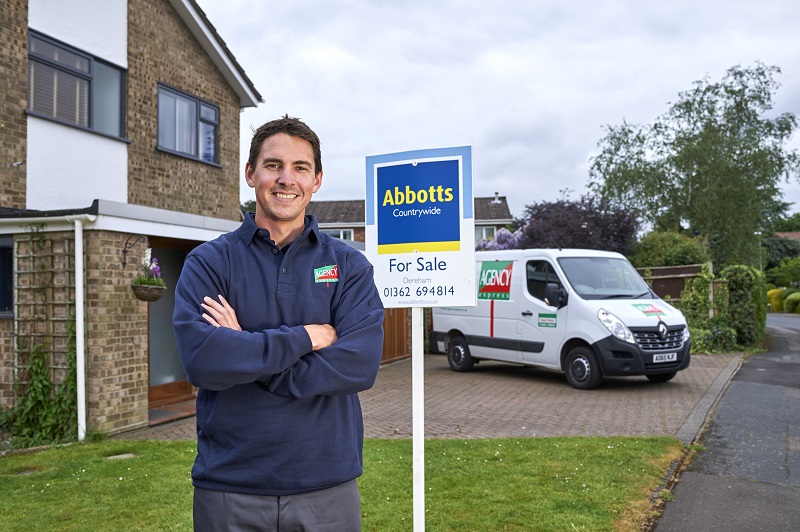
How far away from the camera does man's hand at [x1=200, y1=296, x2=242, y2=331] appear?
2.38 m

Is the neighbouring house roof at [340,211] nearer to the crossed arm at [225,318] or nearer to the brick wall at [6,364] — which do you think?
the brick wall at [6,364]

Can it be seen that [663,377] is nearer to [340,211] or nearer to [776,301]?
[340,211]

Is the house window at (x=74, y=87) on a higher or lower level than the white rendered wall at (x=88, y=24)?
lower

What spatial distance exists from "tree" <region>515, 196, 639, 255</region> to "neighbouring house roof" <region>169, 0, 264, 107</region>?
12069mm

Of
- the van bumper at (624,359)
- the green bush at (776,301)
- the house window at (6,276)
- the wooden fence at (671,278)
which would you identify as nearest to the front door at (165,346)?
the house window at (6,276)

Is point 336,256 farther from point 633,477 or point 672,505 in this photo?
point 633,477

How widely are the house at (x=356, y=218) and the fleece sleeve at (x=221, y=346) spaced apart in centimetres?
4232

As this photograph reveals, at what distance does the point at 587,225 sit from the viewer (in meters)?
23.6

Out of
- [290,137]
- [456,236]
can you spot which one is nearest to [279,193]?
[290,137]

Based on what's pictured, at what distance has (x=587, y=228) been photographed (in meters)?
23.6

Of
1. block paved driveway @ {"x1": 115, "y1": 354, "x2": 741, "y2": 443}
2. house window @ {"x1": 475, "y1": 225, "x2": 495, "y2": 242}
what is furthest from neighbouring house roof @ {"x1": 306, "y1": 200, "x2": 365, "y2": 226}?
block paved driveway @ {"x1": 115, "y1": 354, "x2": 741, "y2": 443}

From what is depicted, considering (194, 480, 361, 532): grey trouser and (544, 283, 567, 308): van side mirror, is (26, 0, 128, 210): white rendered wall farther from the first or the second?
(194, 480, 361, 532): grey trouser

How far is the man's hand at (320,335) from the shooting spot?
7.95ft

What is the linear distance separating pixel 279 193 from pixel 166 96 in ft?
37.1
